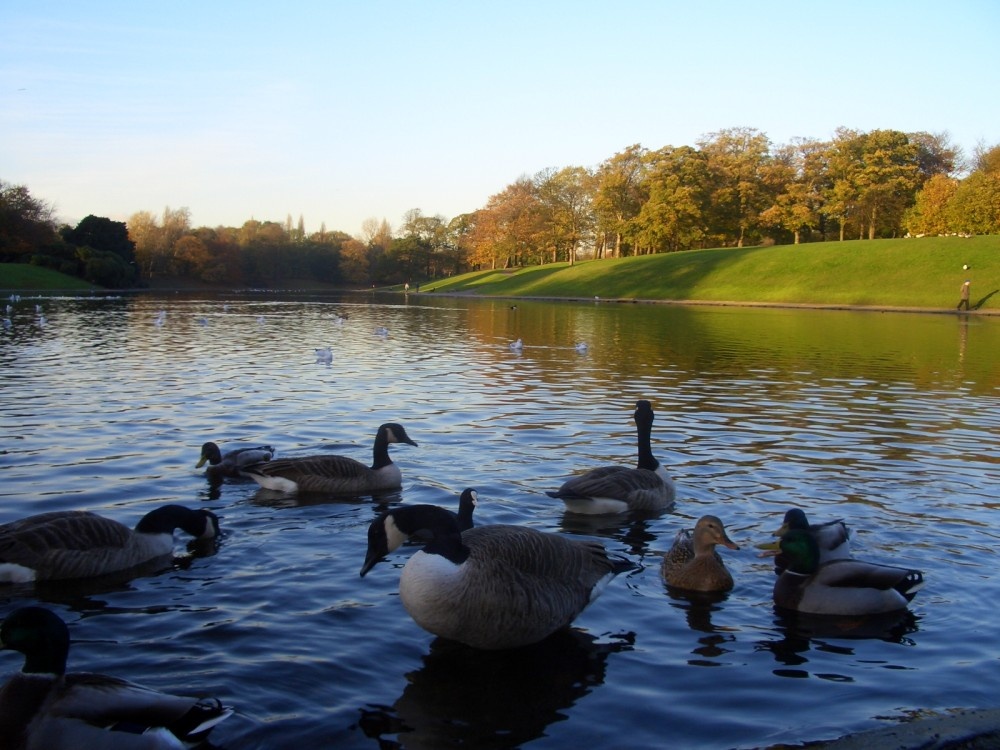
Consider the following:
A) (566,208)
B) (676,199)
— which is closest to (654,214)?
(676,199)

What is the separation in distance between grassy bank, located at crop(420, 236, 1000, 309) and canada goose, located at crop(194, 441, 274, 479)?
61619 mm

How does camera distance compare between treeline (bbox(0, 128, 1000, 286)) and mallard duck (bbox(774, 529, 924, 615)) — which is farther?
treeline (bbox(0, 128, 1000, 286))

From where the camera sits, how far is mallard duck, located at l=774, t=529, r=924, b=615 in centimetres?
771

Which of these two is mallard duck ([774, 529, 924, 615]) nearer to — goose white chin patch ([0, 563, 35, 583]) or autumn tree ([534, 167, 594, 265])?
goose white chin patch ([0, 563, 35, 583])

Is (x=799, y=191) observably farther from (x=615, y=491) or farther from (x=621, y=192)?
(x=615, y=491)

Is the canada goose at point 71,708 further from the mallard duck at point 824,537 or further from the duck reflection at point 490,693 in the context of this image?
the mallard duck at point 824,537

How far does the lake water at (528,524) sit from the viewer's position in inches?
238

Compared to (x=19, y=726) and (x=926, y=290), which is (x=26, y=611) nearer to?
(x=19, y=726)

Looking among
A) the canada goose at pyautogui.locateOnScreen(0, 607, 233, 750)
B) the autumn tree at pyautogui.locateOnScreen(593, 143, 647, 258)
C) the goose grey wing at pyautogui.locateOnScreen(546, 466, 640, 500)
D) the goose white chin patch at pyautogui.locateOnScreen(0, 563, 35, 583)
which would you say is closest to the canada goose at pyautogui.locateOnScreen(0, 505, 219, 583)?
the goose white chin patch at pyautogui.locateOnScreen(0, 563, 35, 583)

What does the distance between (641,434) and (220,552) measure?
228 inches

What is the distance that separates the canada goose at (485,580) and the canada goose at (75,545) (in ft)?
10.3

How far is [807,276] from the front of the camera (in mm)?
80250

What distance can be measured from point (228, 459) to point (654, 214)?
105m

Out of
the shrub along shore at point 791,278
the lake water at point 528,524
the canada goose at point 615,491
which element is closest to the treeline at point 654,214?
the shrub along shore at point 791,278
